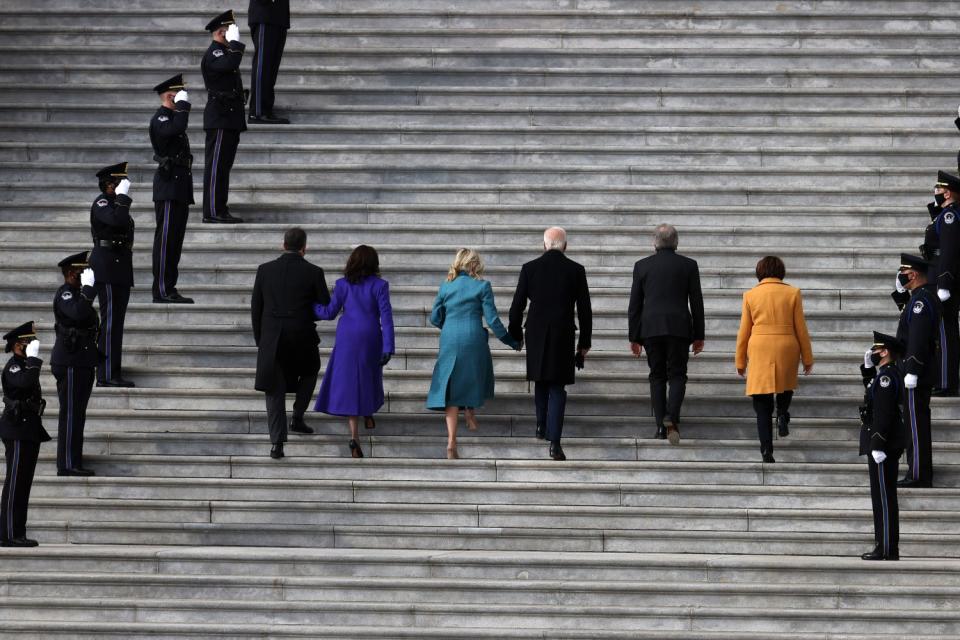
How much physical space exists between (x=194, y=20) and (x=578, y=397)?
23.0 ft

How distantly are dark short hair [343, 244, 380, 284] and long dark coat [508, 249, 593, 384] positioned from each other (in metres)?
1.01

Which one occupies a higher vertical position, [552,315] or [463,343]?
[552,315]

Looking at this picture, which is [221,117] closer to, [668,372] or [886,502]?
[668,372]

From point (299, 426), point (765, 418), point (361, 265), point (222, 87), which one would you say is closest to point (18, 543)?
point (299, 426)

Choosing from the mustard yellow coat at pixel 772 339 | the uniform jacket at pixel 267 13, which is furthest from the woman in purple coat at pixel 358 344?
the uniform jacket at pixel 267 13

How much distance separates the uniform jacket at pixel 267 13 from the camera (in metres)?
16.7

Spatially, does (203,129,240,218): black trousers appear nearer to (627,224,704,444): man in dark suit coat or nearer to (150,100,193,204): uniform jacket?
(150,100,193,204): uniform jacket

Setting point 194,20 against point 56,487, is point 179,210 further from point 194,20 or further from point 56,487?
point 194,20

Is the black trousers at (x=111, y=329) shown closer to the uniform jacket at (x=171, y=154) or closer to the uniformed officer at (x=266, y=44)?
the uniform jacket at (x=171, y=154)

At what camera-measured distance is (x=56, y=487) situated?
12.4 meters

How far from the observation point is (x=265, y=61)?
16.7 metres

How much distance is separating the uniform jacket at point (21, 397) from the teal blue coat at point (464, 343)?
2.64 meters

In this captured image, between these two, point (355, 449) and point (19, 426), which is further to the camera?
point (355, 449)

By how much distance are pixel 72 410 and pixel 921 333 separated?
18.4ft
